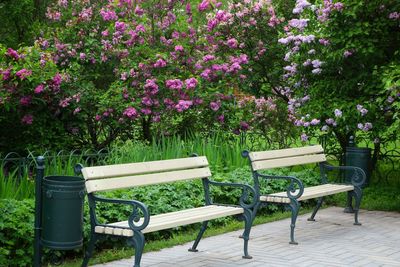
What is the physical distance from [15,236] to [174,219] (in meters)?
1.33

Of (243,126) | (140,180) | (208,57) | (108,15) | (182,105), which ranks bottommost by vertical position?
(140,180)

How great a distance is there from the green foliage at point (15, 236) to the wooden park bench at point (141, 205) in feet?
1.84

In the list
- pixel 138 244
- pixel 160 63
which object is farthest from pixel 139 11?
pixel 138 244

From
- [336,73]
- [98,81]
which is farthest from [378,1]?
[98,81]

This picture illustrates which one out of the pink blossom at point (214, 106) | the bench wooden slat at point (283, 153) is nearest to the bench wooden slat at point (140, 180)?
the bench wooden slat at point (283, 153)

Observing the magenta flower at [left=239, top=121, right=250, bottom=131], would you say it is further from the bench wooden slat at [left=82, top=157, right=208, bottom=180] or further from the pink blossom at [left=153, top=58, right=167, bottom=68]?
the bench wooden slat at [left=82, top=157, right=208, bottom=180]

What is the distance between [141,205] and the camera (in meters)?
5.36

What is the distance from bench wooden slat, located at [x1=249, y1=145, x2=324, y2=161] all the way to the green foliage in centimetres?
263

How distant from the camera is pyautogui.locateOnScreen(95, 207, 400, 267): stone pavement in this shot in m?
6.41

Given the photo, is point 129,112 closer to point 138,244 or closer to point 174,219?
point 174,219

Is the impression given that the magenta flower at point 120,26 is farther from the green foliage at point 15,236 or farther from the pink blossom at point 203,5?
the green foliage at point 15,236

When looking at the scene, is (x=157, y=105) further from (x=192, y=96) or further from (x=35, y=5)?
(x=35, y=5)

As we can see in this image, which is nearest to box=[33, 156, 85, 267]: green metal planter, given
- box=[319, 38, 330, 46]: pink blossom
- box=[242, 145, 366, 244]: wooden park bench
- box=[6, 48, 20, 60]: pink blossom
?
box=[242, 145, 366, 244]: wooden park bench

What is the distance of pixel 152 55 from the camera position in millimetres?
11055
